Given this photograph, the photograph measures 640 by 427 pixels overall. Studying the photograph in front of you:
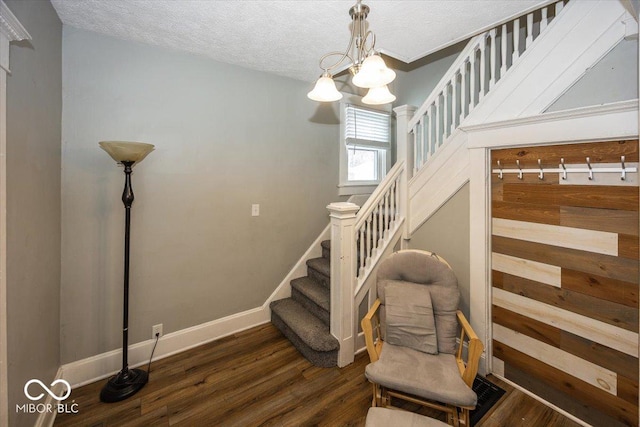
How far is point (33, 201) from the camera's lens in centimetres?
150

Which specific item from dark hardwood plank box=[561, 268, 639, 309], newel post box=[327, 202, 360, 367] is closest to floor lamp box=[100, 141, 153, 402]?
newel post box=[327, 202, 360, 367]

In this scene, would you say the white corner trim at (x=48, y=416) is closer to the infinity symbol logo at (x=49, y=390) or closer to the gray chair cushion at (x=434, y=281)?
the infinity symbol logo at (x=49, y=390)

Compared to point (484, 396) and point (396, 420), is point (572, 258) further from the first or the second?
point (396, 420)

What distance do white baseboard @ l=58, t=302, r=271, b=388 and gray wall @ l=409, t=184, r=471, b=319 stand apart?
71.8 inches

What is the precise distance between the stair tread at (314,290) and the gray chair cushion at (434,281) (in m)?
0.61

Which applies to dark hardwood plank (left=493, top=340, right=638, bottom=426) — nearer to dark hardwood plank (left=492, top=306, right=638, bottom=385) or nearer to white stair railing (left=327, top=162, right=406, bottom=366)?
dark hardwood plank (left=492, top=306, right=638, bottom=385)

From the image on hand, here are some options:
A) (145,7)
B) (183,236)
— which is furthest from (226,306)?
(145,7)

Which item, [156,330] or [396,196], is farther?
[396,196]

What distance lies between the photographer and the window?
3316mm

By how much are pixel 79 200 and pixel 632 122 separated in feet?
11.3

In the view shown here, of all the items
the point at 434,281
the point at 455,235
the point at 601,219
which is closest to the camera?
the point at 601,219

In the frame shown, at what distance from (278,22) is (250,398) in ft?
8.63

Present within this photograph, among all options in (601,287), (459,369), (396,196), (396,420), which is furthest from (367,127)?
(396,420)

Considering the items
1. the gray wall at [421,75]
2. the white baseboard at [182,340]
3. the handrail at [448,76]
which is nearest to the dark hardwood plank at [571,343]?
the handrail at [448,76]
